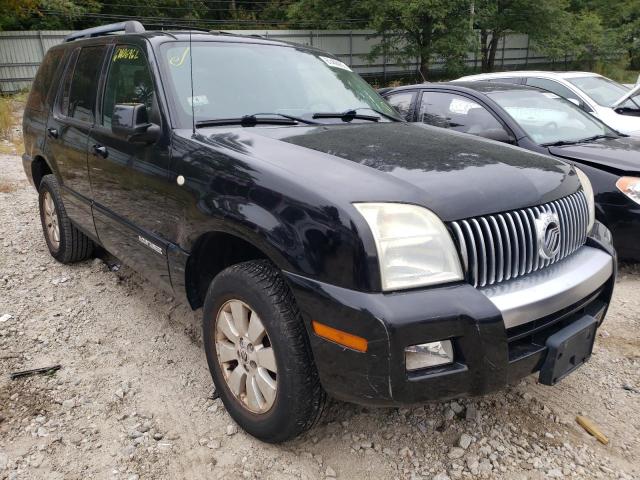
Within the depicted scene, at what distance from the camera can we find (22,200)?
683 cm

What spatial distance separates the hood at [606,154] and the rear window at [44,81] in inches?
168

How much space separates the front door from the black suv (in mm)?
15

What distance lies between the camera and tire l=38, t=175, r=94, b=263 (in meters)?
4.39

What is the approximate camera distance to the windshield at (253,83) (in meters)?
2.93

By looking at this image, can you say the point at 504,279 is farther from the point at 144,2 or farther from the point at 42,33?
the point at 144,2

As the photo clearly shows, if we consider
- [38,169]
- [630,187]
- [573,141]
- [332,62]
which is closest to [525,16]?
[573,141]

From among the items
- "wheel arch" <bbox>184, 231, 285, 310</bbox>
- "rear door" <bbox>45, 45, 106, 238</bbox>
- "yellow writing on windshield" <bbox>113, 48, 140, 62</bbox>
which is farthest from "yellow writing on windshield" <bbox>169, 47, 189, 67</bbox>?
"wheel arch" <bbox>184, 231, 285, 310</bbox>

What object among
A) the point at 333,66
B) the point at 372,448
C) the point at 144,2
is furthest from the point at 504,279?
the point at 144,2

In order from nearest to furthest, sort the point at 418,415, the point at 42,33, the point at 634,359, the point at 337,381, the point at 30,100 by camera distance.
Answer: the point at 337,381
the point at 418,415
the point at 634,359
the point at 30,100
the point at 42,33

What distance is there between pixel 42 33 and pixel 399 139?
23.4 metres

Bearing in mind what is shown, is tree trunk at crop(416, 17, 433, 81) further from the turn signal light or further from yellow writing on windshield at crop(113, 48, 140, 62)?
the turn signal light

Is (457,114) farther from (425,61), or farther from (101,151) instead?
(425,61)

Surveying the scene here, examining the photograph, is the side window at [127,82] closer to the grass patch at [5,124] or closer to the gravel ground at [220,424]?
the gravel ground at [220,424]

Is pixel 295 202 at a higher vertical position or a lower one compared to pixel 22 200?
higher
